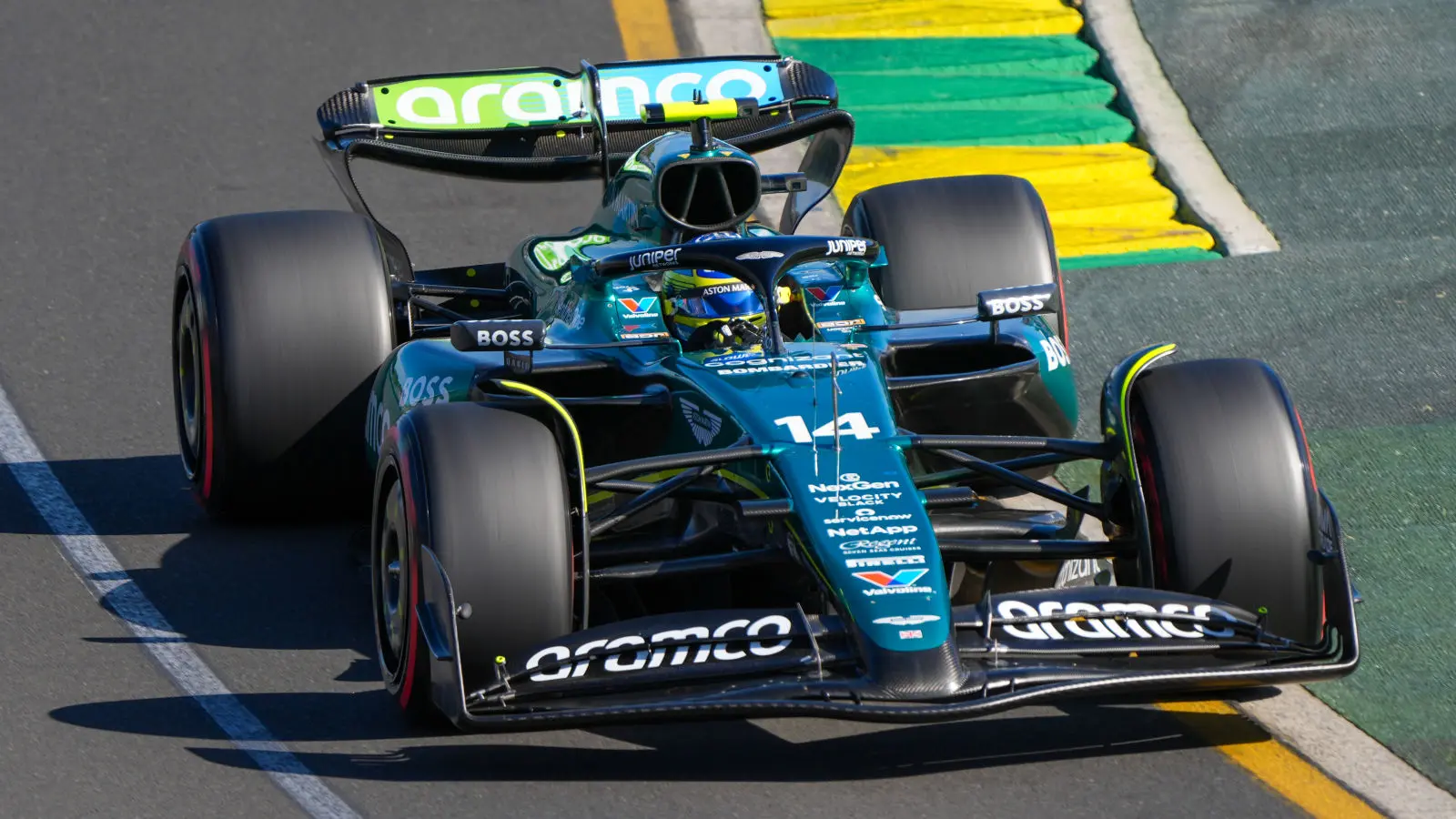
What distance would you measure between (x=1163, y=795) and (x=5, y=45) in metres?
10.8

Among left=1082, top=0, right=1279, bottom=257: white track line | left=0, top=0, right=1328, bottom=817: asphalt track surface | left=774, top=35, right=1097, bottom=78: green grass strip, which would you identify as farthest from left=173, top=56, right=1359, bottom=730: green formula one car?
left=774, top=35, right=1097, bottom=78: green grass strip

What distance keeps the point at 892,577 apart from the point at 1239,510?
3.73ft

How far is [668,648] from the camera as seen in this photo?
5977 millimetres

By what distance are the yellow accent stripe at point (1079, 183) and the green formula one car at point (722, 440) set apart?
2.32m

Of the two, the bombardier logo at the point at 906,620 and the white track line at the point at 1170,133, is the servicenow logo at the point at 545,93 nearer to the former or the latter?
the white track line at the point at 1170,133

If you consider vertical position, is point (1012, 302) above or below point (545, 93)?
below

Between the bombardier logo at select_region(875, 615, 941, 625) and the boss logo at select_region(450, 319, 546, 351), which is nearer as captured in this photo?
the bombardier logo at select_region(875, 615, 941, 625)

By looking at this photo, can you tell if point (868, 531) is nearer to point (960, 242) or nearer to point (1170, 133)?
point (960, 242)

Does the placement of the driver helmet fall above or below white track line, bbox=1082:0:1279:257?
below

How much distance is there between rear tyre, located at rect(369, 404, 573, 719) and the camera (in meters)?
6.16

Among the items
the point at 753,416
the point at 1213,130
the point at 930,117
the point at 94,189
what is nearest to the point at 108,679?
the point at 753,416

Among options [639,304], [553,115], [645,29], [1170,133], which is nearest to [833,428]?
[639,304]

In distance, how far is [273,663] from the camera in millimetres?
7234

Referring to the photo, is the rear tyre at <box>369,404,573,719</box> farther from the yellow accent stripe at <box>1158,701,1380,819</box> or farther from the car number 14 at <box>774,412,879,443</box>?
the yellow accent stripe at <box>1158,701,1380,819</box>
